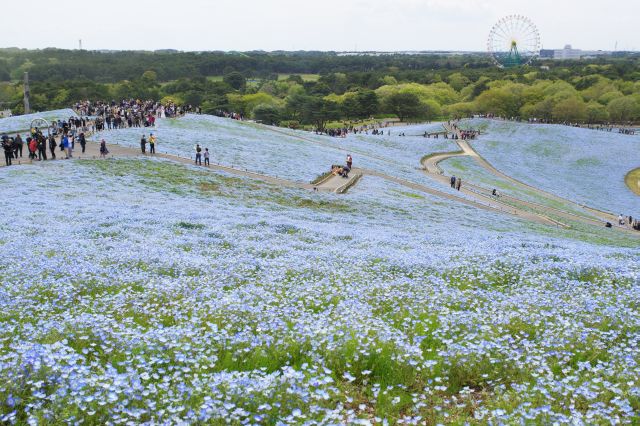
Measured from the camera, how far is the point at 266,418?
248 inches

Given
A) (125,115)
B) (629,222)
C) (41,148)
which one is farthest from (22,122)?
(629,222)

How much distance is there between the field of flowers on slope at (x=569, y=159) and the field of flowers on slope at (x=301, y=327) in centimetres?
4575

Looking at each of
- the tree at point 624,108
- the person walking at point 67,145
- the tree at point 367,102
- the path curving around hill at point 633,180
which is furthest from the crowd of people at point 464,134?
the person walking at point 67,145

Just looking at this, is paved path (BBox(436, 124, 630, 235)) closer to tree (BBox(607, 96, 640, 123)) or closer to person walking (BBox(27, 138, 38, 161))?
person walking (BBox(27, 138, 38, 161))

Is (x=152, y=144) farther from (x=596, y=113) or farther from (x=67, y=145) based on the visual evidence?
(x=596, y=113)

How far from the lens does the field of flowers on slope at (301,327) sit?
641cm

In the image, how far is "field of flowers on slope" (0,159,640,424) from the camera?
6.41 metres

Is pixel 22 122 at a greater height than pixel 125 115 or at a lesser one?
lesser

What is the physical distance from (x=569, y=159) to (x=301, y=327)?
81.9 meters

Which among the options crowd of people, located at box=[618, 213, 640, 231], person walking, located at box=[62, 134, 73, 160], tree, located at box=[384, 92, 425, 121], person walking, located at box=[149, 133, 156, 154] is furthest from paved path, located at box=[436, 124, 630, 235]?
tree, located at box=[384, 92, 425, 121]

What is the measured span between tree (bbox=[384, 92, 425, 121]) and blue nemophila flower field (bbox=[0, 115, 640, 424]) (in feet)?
385

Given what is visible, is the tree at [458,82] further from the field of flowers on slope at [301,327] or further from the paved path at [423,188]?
the field of flowers on slope at [301,327]

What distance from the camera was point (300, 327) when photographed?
900 cm

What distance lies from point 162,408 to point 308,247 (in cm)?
1227
